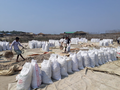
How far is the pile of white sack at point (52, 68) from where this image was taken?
2.04 metres

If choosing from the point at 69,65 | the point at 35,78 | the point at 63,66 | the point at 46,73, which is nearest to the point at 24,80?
the point at 35,78

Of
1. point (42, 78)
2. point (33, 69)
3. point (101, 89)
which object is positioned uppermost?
point (33, 69)

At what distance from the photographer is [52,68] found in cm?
259

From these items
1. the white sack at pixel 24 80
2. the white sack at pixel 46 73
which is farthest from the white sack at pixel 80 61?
the white sack at pixel 24 80

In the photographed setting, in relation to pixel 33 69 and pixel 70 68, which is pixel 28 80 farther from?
pixel 70 68

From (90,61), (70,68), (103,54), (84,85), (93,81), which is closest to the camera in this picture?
(84,85)

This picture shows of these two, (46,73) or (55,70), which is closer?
(46,73)

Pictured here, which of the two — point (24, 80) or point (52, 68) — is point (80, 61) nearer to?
point (52, 68)

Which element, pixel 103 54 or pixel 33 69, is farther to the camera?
pixel 103 54

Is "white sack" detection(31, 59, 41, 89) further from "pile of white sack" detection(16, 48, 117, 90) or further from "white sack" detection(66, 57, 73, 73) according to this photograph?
"white sack" detection(66, 57, 73, 73)

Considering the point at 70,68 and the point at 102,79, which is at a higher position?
the point at 70,68

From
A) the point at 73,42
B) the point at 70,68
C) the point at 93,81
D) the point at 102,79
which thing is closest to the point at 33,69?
the point at 70,68

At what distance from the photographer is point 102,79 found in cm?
269

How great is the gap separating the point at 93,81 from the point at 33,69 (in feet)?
5.31
